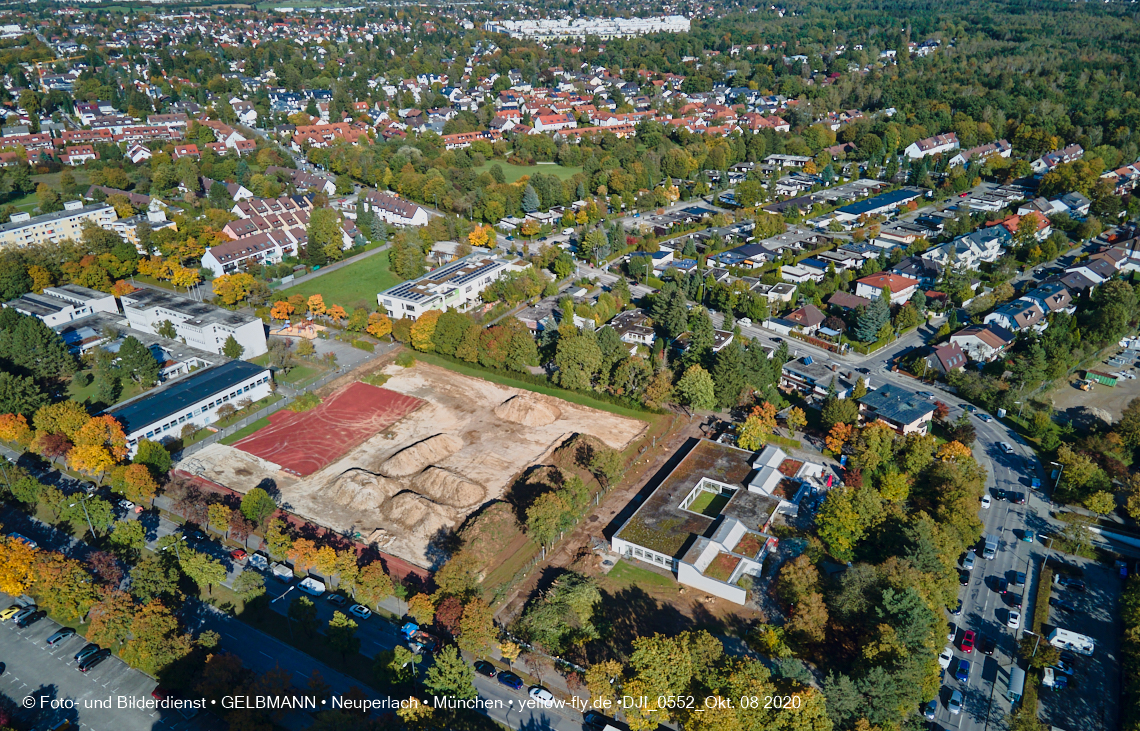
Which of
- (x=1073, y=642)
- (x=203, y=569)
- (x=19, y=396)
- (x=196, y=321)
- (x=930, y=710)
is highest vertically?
(x=196, y=321)

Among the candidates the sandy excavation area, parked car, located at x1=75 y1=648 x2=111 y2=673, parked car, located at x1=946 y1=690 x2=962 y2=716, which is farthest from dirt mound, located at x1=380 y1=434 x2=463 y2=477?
parked car, located at x1=946 y1=690 x2=962 y2=716

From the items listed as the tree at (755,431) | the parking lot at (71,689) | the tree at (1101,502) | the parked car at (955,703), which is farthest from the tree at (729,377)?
the parking lot at (71,689)

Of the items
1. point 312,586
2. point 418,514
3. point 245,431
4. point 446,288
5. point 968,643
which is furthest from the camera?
point 446,288

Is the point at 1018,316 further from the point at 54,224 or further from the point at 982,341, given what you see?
the point at 54,224

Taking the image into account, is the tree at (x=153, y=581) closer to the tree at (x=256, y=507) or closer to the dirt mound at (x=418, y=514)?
the tree at (x=256, y=507)

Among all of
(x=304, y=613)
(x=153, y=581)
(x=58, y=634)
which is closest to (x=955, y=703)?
(x=304, y=613)

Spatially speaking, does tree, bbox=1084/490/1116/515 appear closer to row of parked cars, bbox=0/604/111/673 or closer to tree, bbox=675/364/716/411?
tree, bbox=675/364/716/411

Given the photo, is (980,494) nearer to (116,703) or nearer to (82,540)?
(116,703)
